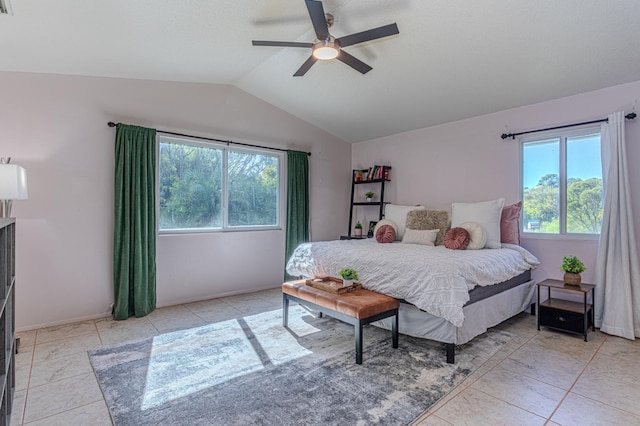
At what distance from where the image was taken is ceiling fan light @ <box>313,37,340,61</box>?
249 cm

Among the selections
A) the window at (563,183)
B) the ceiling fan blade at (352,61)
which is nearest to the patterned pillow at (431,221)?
the window at (563,183)

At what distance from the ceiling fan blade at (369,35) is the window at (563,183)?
2.58 m

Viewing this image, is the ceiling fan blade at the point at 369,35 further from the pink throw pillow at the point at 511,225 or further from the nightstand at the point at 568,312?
the nightstand at the point at 568,312

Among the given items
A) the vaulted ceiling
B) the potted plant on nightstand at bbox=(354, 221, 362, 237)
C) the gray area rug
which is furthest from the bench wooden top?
the potted plant on nightstand at bbox=(354, 221, 362, 237)

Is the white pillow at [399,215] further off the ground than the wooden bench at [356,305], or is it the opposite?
the white pillow at [399,215]

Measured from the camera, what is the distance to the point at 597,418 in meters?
1.87

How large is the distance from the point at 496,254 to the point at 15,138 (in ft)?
15.7

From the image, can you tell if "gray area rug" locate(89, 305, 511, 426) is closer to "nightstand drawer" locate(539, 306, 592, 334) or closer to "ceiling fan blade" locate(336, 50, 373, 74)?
"nightstand drawer" locate(539, 306, 592, 334)

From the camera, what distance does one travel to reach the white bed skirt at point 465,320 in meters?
2.57

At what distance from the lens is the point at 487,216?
3.72 meters

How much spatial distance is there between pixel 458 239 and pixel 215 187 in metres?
3.11

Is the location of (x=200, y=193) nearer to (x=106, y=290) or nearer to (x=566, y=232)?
(x=106, y=290)

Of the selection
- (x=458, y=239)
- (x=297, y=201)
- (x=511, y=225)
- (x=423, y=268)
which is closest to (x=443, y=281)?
(x=423, y=268)

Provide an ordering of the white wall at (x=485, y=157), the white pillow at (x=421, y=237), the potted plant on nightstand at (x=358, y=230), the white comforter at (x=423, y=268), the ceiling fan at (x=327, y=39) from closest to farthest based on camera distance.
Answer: the ceiling fan at (x=327, y=39)
the white comforter at (x=423, y=268)
the white wall at (x=485, y=157)
the white pillow at (x=421, y=237)
the potted plant on nightstand at (x=358, y=230)
